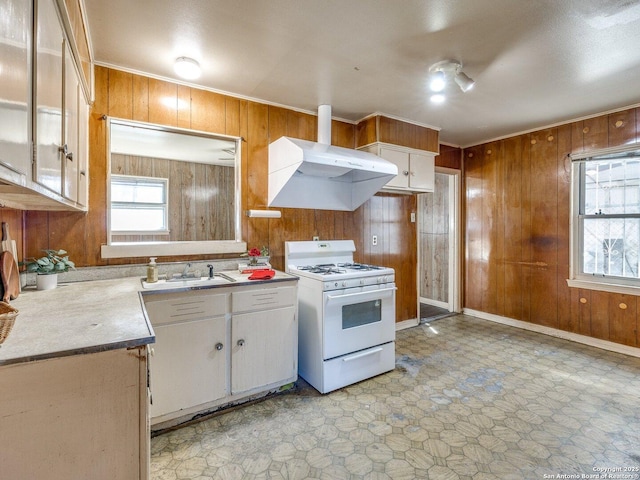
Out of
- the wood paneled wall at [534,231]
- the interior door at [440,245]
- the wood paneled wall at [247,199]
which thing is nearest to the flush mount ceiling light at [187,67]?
the wood paneled wall at [247,199]

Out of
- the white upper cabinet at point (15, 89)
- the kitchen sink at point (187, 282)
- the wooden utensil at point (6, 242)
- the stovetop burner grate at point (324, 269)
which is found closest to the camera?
the white upper cabinet at point (15, 89)

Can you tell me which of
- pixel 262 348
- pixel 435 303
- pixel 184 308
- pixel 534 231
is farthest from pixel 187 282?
pixel 435 303

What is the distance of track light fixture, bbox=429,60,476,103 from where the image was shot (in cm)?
227

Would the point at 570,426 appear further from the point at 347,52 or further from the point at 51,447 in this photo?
the point at 347,52

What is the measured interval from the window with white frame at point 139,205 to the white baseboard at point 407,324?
2.81 m

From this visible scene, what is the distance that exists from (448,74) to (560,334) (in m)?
3.18

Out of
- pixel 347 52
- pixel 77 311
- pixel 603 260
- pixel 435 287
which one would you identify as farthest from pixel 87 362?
pixel 435 287

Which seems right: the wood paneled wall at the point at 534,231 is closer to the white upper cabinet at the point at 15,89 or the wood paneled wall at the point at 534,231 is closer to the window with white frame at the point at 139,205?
the window with white frame at the point at 139,205

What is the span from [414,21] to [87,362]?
2249mm

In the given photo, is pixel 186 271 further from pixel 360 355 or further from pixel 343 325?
pixel 360 355

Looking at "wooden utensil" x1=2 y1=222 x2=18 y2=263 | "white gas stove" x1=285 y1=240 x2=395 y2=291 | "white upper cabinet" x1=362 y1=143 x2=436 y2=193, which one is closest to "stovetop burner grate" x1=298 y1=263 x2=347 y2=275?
"white gas stove" x1=285 y1=240 x2=395 y2=291

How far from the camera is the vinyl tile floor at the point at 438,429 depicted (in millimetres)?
1679

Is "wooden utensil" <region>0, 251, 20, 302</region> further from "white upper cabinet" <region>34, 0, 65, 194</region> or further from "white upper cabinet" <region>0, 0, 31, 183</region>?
"white upper cabinet" <region>0, 0, 31, 183</region>

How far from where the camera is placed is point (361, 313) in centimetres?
262
